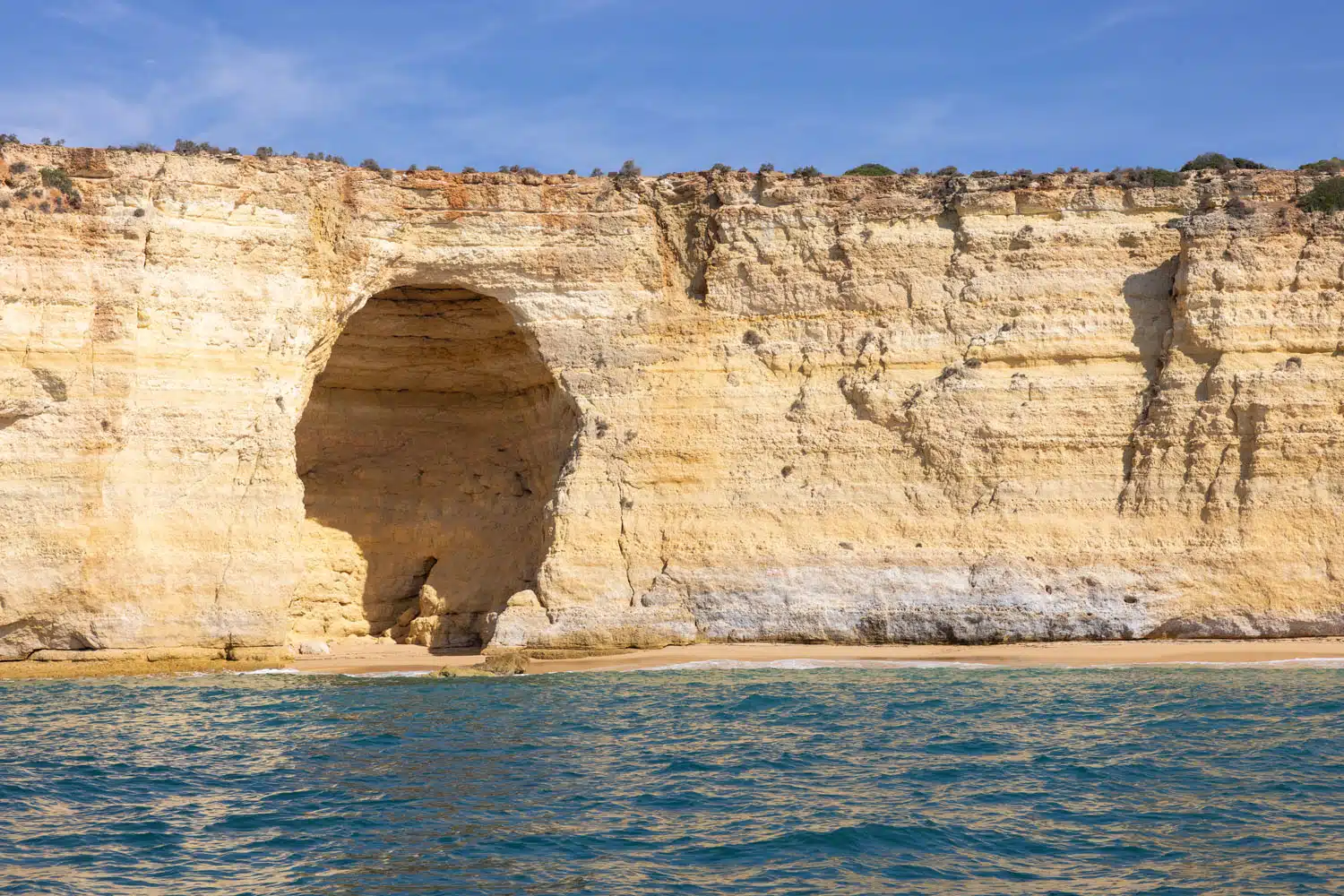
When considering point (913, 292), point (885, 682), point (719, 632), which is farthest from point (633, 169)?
point (885, 682)

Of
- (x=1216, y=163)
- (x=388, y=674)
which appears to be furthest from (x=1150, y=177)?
(x=388, y=674)

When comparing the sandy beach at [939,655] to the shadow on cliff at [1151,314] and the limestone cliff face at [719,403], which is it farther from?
the shadow on cliff at [1151,314]

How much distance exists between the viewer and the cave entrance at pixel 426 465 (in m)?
21.8

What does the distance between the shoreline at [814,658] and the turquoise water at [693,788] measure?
1.70m

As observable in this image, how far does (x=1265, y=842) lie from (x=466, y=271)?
1526 cm

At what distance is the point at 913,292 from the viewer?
20938mm

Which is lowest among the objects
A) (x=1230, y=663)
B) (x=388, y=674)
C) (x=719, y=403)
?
(x=388, y=674)

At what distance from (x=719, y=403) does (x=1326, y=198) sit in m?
9.57

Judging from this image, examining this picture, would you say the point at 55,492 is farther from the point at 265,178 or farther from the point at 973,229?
the point at 973,229

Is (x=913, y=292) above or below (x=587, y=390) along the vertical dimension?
above

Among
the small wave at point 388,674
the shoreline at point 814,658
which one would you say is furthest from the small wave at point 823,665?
the small wave at point 388,674

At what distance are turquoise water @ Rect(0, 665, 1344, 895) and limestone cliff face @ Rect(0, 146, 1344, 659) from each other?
3300 mm

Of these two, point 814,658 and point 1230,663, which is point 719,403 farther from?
point 1230,663

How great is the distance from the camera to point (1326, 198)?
2019 centimetres
